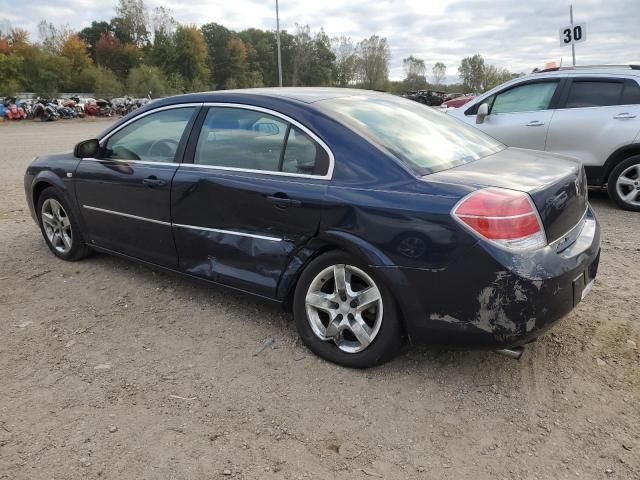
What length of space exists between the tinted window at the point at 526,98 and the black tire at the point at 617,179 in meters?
1.24

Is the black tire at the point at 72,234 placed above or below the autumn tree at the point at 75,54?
below

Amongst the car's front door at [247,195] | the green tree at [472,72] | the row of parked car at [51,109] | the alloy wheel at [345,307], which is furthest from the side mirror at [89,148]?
the green tree at [472,72]

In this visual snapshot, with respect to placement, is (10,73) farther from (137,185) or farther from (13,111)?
(137,185)

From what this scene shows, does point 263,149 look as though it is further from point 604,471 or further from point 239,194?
point 604,471

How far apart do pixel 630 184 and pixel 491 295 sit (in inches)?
200

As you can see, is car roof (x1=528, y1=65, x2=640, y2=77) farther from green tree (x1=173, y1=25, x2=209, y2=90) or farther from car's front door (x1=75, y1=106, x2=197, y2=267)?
green tree (x1=173, y1=25, x2=209, y2=90)

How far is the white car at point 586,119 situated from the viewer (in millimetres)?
6562

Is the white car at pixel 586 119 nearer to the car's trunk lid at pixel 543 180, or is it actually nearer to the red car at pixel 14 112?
the car's trunk lid at pixel 543 180

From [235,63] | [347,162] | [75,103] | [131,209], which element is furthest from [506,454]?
[235,63]

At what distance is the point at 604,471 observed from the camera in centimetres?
228

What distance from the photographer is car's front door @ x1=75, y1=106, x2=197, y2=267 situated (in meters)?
3.89

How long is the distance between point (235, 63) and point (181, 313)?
92.0 metres

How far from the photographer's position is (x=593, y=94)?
22.5 feet

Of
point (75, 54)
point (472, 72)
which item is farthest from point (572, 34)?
point (472, 72)
